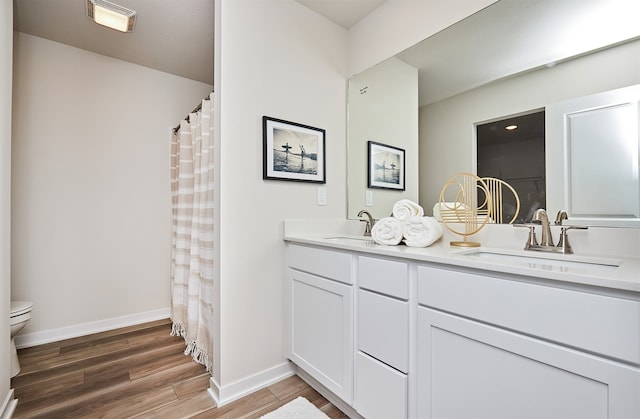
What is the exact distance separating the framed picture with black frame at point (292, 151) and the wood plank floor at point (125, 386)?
1261 mm

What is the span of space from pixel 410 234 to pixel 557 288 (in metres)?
0.69

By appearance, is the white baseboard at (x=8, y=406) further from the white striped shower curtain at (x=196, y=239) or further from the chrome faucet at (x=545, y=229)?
the chrome faucet at (x=545, y=229)

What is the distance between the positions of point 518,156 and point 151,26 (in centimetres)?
258

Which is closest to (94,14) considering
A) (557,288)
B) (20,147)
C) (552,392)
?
(20,147)

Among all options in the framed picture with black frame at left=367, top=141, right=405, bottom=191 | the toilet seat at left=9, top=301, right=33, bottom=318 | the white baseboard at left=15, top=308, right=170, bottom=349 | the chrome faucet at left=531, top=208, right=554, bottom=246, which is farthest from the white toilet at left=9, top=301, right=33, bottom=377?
the chrome faucet at left=531, top=208, right=554, bottom=246

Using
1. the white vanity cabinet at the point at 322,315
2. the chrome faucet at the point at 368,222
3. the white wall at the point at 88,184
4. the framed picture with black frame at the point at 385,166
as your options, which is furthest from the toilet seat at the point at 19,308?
the framed picture with black frame at the point at 385,166

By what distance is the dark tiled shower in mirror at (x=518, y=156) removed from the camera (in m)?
1.31

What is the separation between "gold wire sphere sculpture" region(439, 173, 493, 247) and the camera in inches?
58.2

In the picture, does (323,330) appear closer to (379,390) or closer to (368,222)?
(379,390)

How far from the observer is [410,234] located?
4.74 ft

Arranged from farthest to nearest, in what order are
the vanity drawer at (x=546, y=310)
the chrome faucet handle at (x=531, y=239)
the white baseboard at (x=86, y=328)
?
the white baseboard at (x=86, y=328)
the chrome faucet handle at (x=531, y=239)
the vanity drawer at (x=546, y=310)

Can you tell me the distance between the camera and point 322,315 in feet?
5.14

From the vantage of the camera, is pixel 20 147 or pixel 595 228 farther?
pixel 20 147

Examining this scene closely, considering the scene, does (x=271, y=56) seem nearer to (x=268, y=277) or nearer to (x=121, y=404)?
(x=268, y=277)
